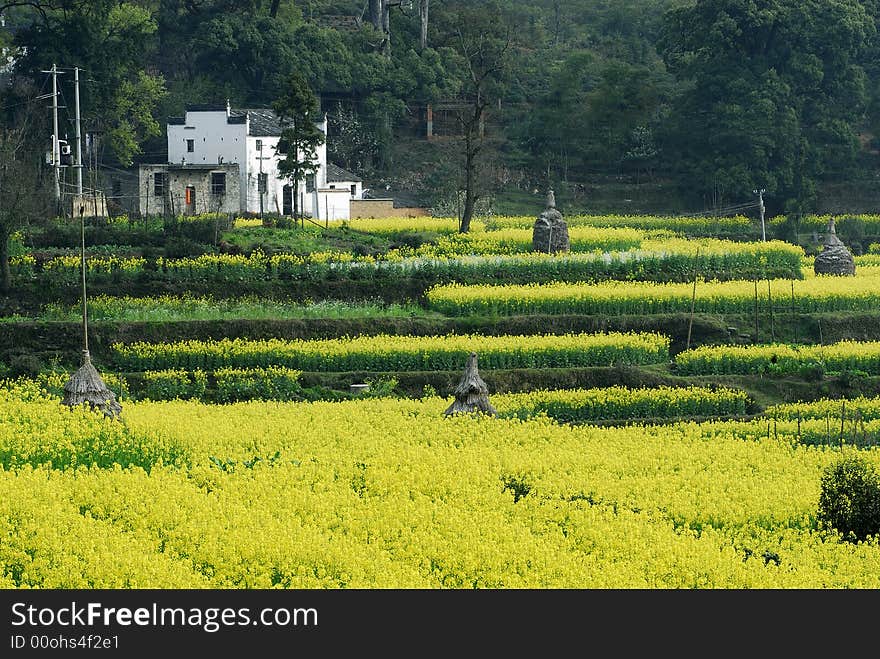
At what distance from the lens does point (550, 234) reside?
50969 millimetres

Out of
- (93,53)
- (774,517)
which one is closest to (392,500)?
(774,517)

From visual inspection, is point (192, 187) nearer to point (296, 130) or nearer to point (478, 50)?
point (296, 130)

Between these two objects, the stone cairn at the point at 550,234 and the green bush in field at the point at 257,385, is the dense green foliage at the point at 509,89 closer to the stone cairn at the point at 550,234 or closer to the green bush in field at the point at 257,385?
Result: the stone cairn at the point at 550,234

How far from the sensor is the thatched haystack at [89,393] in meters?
30.3

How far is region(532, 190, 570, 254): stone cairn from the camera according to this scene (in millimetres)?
50906

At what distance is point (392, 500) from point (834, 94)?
178ft

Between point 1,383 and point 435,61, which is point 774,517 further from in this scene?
point 435,61

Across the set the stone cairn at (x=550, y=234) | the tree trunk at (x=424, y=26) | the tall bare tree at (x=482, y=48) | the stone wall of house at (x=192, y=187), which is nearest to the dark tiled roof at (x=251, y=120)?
the stone wall of house at (x=192, y=187)

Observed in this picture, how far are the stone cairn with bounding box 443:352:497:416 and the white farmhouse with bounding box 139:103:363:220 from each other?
29.3 m

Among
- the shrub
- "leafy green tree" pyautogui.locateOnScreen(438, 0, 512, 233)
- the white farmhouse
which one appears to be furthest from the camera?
"leafy green tree" pyautogui.locateOnScreen(438, 0, 512, 233)

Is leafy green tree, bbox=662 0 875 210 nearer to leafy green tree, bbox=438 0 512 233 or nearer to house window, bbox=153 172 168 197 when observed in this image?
leafy green tree, bbox=438 0 512 233

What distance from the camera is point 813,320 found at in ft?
143

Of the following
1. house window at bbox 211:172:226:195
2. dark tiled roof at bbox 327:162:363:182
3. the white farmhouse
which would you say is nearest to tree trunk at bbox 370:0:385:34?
dark tiled roof at bbox 327:162:363:182

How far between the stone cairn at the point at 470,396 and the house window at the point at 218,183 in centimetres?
3264
